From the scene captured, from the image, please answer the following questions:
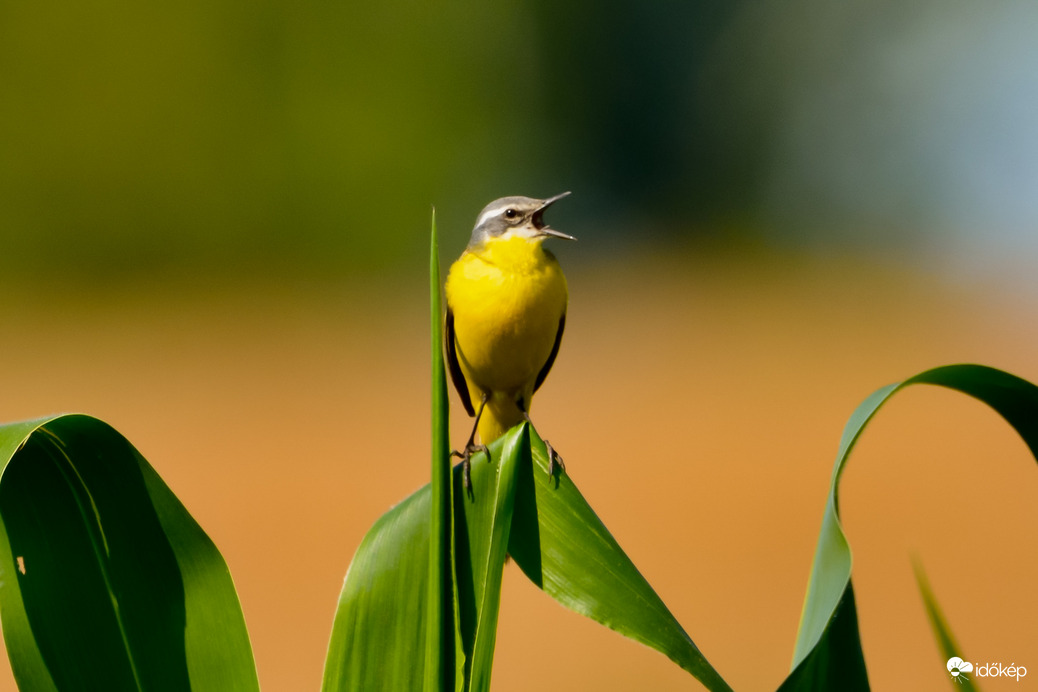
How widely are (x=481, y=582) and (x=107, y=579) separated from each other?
52 cm

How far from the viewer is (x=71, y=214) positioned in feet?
63.5

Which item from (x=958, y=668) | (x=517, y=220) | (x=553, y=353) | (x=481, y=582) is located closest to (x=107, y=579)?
(x=481, y=582)

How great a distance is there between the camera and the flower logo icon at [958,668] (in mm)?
1330

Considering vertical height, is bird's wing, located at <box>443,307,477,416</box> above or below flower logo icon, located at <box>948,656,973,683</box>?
above

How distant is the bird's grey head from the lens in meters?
3.08

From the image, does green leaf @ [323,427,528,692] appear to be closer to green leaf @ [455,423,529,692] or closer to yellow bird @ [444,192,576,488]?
green leaf @ [455,423,529,692]

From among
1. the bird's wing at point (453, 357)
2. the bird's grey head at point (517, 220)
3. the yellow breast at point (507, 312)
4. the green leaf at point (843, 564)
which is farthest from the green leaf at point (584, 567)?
the bird's grey head at point (517, 220)

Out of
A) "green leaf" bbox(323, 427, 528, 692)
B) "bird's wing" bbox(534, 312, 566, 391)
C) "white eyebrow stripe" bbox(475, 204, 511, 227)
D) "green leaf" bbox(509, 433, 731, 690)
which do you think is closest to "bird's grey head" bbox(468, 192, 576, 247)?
"white eyebrow stripe" bbox(475, 204, 511, 227)

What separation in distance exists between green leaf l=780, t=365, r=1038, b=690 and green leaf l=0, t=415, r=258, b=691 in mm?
719

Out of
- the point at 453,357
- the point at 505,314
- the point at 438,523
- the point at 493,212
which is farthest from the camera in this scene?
the point at 493,212

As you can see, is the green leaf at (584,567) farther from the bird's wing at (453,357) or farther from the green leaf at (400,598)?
the bird's wing at (453,357)

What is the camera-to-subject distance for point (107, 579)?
133 cm

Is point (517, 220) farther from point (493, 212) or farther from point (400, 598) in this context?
point (400, 598)

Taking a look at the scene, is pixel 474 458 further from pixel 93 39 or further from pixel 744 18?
pixel 744 18
